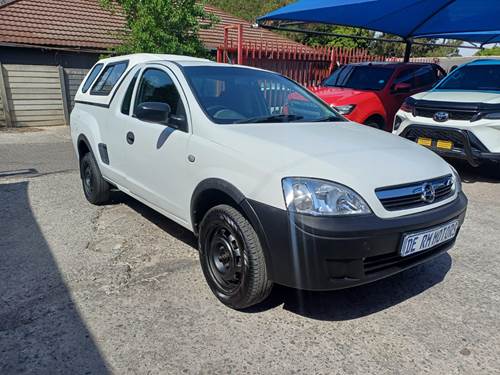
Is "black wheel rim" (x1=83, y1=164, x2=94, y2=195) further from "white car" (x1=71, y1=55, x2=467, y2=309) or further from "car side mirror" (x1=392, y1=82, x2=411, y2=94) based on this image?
"car side mirror" (x1=392, y1=82, x2=411, y2=94)

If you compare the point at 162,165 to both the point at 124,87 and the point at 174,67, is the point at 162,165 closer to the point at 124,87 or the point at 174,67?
the point at 174,67

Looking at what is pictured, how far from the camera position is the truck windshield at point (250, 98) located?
10.4 ft

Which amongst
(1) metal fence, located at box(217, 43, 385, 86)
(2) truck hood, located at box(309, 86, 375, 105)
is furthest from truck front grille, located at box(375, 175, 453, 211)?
(1) metal fence, located at box(217, 43, 385, 86)

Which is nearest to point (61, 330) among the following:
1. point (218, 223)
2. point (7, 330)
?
point (7, 330)

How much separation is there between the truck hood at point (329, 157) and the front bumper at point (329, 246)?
11 cm

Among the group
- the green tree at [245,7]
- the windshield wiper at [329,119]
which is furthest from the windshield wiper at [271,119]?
the green tree at [245,7]

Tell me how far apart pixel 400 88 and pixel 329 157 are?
6229 millimetres

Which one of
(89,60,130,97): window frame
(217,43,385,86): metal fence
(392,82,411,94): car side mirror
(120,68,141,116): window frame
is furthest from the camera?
(217,43,385,86): metal fence

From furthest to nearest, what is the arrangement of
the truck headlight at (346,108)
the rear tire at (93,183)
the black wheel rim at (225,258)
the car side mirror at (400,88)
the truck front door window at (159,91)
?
1. the car side mirror at (400,88)
2. the truck headlight at (346,108)
3. the rear tire at (93,183)
4. the truck front door window at (159,91)
5. the black wheel rim at (225,258)

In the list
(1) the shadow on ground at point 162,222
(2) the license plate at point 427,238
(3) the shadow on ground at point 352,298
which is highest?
(2) the license plate at point 427,238

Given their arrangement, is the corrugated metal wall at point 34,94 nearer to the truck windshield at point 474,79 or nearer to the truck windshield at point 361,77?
the truck windshield at point 361,77

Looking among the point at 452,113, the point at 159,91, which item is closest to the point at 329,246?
the point at 159,91

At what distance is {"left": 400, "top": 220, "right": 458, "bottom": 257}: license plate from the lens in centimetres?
246

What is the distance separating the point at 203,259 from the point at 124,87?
2.14 m
